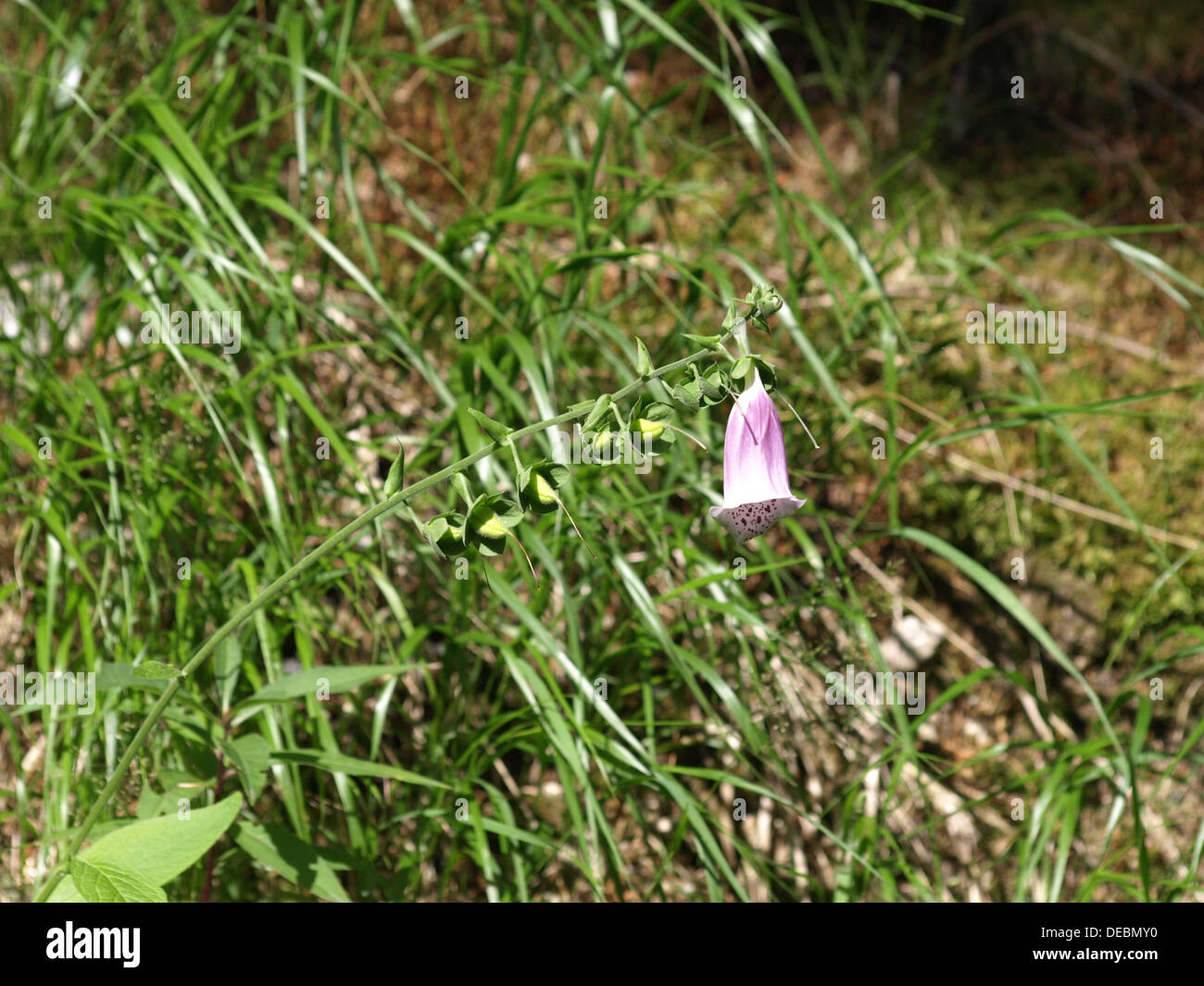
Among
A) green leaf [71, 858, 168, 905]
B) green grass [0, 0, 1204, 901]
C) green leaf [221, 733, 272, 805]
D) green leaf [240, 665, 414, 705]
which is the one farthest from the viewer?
green grass [0, 0, 1204, 901]

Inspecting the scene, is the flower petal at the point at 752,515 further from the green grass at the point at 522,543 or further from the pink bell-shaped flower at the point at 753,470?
the green grass at the point at 522,543

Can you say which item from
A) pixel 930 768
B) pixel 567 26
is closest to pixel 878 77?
pixel 567 26

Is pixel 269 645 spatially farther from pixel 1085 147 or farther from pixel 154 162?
pixel 1085 147

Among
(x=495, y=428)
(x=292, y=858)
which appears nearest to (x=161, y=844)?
(x=292, y=858)

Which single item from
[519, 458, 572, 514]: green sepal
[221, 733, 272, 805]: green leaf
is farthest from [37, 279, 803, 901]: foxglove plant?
[221, 733, 272, 805]: green leaf

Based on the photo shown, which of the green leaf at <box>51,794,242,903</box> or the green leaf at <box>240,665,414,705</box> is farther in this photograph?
the green leaf at <box>240,665,414,705</box>

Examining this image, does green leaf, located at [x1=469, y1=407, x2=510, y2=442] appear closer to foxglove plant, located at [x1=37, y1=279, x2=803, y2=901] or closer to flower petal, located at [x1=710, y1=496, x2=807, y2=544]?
foxglove plant, located at [x1=37, y1=279, x2=803, y2=901]

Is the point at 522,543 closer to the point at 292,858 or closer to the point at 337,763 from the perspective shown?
the point at 337,763
